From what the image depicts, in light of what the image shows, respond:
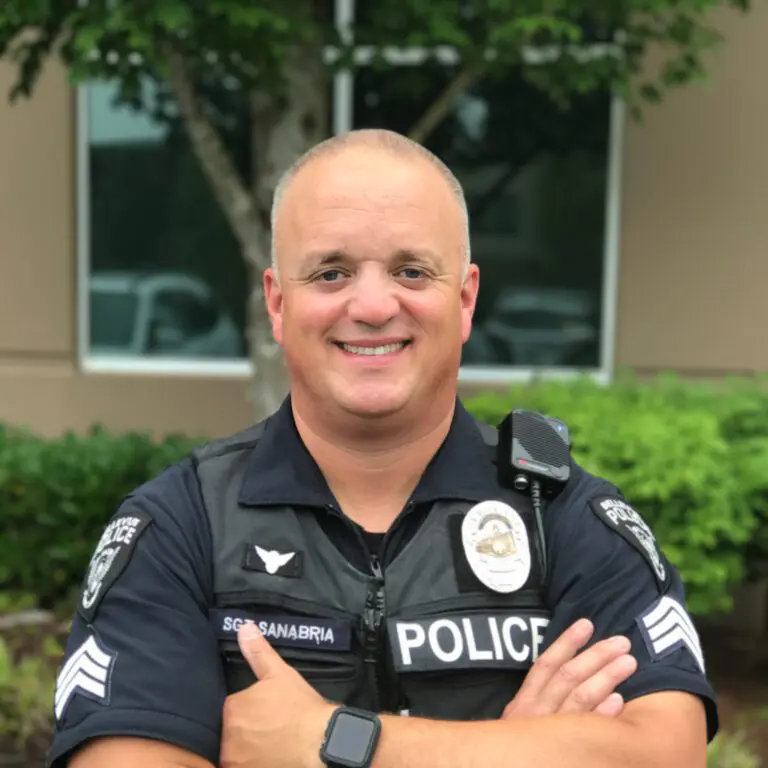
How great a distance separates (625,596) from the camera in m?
1.73

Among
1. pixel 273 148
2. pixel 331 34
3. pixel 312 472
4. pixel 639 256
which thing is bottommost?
pixel 312 472

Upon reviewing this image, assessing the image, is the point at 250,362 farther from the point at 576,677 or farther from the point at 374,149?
the point at 576,677

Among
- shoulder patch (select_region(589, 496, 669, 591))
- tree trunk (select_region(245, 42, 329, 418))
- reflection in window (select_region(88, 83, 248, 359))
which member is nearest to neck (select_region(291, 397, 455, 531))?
shoulder patch (select_region(589, 496, 669, 591))

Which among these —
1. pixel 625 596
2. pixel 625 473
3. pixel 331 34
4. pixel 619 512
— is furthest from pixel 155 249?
pixel 625 596

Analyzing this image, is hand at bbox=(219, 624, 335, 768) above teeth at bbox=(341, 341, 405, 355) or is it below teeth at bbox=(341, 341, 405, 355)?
below

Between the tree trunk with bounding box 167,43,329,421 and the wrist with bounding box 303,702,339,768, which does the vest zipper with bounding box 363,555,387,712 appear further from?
the tree trunk with bounding box 167,43,329,421

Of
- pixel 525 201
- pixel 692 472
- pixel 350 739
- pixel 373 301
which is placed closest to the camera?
pixel 350 739

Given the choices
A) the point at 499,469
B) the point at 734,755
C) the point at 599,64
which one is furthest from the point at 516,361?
the point at 499,469

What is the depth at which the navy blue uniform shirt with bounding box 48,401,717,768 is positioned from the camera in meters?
1.61

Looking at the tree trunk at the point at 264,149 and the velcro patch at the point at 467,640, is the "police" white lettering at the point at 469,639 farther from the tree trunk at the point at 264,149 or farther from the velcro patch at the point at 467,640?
the tree trunk at the point at 264,149

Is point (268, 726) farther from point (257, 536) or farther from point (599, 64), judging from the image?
point (599, 64)

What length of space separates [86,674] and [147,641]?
0.11 metres

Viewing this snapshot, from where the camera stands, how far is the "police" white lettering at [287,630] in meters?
1.70

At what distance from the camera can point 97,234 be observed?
6.39 m
